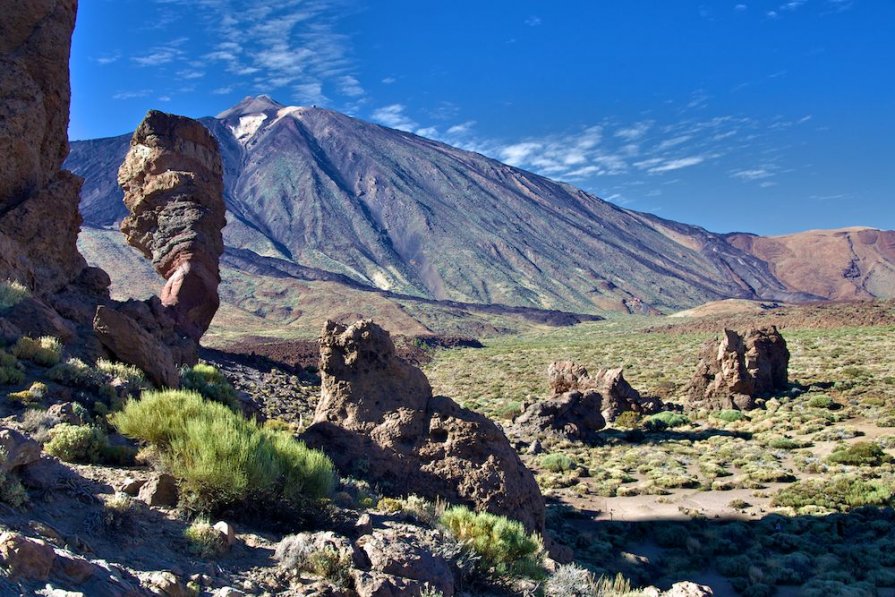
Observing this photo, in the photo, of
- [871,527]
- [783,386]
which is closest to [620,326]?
[783,386]

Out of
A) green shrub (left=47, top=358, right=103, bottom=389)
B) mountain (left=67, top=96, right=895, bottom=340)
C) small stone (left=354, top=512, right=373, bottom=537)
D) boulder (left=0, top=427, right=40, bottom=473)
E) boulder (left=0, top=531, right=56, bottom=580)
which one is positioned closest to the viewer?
boulder (left=0, top=531, right=56, bottom=580)

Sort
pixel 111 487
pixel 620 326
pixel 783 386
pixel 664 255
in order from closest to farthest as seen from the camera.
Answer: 1. pixel 111 487
2. pixel 783 386
3. pixel 620 326
4. pixel 664 255

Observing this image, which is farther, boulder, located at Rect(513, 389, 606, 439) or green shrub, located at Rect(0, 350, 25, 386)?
boulder, located at Rect(513, 389, 606, 439)

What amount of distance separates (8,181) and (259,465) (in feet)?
29.8

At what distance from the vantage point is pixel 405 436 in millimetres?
8742

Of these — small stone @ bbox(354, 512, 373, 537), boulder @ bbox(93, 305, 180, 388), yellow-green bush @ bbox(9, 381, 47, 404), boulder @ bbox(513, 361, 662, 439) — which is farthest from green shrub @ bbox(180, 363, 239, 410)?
boulder @ bbox(513, 361, 662, 439)

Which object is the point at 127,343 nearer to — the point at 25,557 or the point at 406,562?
the point at 406,562

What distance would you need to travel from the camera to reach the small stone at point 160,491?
4.98 metres

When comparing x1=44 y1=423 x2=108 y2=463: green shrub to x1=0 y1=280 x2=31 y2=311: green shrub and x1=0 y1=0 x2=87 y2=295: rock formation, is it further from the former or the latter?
x1=0 y1=0 x2=87 y2=295: rock formation

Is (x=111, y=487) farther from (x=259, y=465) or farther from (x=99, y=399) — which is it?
(x=99, y=399)

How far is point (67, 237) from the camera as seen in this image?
39.4 feet

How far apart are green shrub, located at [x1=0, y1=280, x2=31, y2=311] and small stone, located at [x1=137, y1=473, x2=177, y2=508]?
16.9ft

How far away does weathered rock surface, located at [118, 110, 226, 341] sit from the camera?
1978 centimetres

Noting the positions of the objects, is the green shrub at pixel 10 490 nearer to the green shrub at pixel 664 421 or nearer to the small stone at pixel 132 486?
the small stone at pixel 132 486
